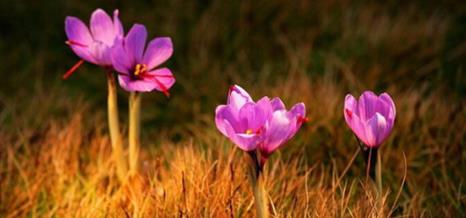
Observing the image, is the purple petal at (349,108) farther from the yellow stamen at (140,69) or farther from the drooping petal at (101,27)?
the drooping petal at (101,27)

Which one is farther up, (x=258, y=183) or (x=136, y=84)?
(x=136, y=84)

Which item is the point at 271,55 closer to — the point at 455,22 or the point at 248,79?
the point at 248,79

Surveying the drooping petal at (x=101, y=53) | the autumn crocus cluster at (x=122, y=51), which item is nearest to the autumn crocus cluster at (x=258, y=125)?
the autumn crocus cluster at (x=122, y=51)

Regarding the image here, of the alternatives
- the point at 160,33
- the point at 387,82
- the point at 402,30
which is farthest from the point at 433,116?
the point at 160,33

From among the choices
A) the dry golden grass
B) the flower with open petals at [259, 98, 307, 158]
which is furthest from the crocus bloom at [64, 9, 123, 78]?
the flower with open petals at [259, 98, 307, 158]

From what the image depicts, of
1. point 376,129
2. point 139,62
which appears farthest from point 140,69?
point 376,129

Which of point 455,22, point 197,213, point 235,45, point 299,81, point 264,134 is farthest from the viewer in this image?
point 455,22

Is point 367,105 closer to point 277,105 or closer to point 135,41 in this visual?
point 277,105
